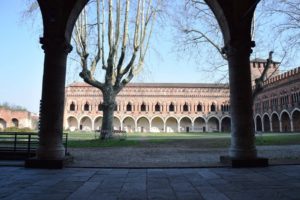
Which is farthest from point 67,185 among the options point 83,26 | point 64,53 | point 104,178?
point 83,26

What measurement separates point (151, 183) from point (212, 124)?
2734 inches

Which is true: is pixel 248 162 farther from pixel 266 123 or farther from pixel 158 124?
pixel 158 124

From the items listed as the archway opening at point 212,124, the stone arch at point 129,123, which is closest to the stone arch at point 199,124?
the archway opening at point 212,124

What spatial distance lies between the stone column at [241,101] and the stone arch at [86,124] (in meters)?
64.2

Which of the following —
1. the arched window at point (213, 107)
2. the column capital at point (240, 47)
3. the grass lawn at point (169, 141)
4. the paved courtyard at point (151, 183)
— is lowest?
the paved courtyard at point (151, 183)

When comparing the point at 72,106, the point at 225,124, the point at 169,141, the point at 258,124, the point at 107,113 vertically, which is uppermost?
the point at 72,106

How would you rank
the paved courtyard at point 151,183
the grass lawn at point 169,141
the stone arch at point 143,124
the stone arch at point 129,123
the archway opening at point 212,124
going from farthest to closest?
the archway opening at point 212,124 → the stone arch at point 143,124 → the stone arch at point 129,123 → the grass lawn at point 169,141 → the paved courtyard at point 151,183

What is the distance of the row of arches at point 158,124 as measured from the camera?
70938 mm

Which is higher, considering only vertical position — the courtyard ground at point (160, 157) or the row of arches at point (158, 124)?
the row of arches at point (158, 124)

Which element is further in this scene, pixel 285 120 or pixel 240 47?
pixel 285 120

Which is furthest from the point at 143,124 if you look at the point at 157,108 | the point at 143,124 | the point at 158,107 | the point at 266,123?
the point at 266,123

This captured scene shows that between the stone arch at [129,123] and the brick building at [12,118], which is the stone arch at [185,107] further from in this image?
the brick building at [12,118]

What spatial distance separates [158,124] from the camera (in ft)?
241

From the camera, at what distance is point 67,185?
541 centimetres
